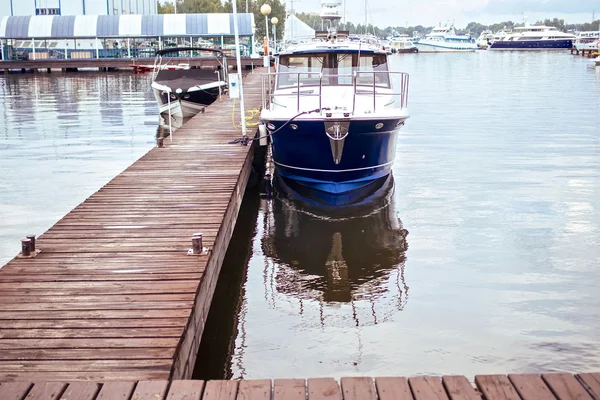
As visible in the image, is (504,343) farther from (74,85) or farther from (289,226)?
(74,85)

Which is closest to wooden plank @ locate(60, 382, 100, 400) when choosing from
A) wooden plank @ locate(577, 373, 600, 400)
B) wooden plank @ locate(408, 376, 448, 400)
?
wooden plank @ locate(408, 376, 448, 400)

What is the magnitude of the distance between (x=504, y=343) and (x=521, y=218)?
5490mm

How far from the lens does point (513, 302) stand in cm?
927

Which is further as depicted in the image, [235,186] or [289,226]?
[289,226]

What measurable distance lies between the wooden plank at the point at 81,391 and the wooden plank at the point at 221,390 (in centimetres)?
74

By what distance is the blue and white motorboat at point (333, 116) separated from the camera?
1382 cm

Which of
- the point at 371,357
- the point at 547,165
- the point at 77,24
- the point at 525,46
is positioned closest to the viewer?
the point at 371,357

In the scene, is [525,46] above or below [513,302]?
above

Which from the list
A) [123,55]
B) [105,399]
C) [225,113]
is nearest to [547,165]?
[225,113]

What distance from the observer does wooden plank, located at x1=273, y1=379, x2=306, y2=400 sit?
505cm

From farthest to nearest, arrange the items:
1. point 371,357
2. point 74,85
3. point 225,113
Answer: point 74,85 < point 225,113 < point 371,357

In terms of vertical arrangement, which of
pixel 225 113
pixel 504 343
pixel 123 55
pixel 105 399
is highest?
pixel 123 55

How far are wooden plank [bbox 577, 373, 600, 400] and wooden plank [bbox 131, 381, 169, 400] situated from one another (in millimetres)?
2948

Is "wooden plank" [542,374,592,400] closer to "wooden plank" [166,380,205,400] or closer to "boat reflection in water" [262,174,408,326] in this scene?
"wooden plank" [166,380,205,400]
